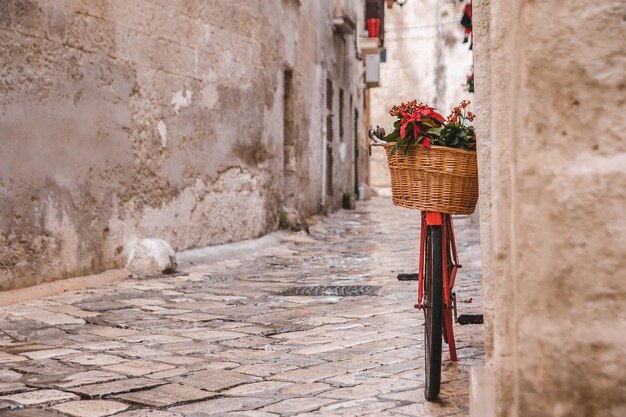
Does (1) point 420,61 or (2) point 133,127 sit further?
(1) point 420,61

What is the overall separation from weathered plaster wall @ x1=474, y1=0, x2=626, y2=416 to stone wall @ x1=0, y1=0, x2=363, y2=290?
5000 mm

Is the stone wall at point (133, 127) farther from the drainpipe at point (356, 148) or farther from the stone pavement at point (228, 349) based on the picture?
the drainpipe at point (356, 148)

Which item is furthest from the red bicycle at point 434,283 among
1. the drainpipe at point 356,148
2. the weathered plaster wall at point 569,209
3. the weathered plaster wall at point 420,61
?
the weathered plaster wall at point 420,61

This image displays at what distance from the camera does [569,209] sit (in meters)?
1.99

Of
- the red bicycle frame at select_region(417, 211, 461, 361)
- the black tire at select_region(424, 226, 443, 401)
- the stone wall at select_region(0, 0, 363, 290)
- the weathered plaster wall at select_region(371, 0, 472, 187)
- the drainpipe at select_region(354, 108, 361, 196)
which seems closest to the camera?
the black tire at select_region(424, 226, 443, 401)

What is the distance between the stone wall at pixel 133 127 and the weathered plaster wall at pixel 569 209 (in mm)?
5000

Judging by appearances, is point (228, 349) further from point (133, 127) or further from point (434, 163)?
point (133, 127)

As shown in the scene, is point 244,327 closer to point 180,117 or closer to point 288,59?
point 180,117

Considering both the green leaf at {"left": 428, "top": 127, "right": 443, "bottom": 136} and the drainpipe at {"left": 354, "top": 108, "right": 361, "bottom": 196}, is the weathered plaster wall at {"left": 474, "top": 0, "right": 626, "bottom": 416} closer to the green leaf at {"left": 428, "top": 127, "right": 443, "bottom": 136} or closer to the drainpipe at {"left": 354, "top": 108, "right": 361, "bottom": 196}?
the green leaf at {"left": 428, "top": 127, "right": 443, "bottom": 136}

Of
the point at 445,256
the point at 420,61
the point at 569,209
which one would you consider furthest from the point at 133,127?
the point at 420,61

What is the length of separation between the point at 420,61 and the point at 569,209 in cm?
3475

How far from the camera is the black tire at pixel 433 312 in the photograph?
3.52 meters

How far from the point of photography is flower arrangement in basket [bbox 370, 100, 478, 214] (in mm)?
3555

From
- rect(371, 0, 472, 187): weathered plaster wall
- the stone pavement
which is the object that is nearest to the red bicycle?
the stone pavement
